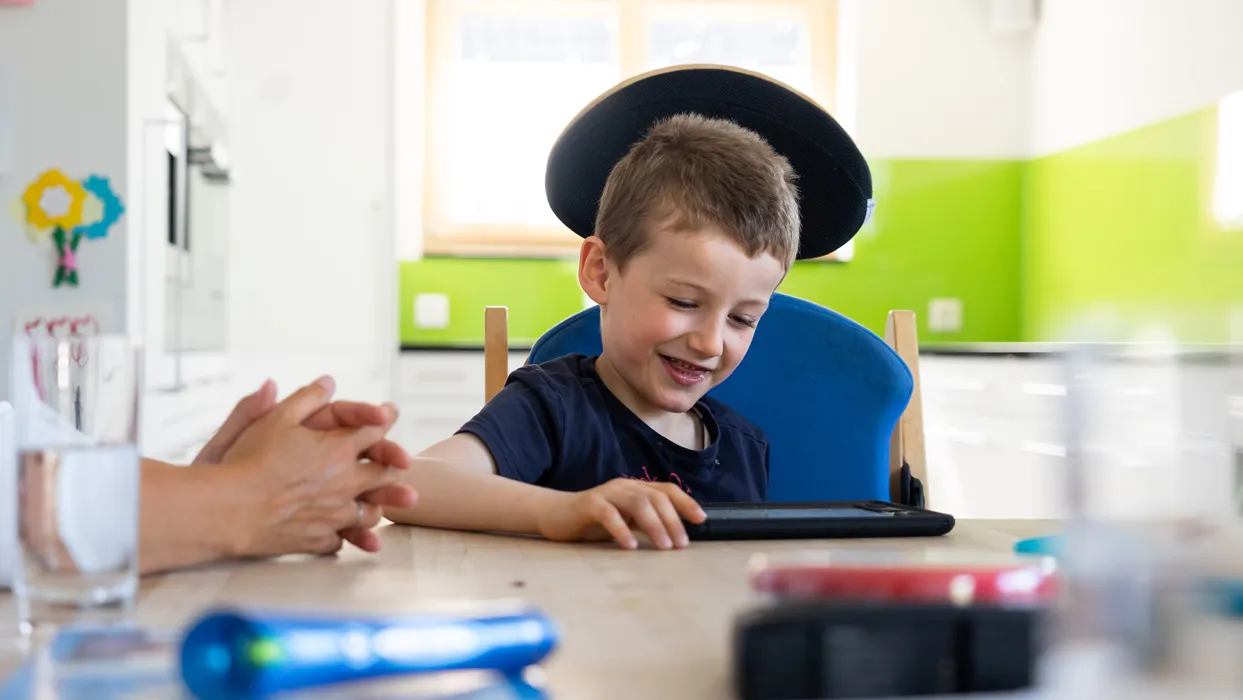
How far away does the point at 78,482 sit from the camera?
0.59 meters

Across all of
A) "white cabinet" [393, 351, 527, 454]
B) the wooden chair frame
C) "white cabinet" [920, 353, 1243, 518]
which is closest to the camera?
"white cabinet" [920, 353, 1243, 518]

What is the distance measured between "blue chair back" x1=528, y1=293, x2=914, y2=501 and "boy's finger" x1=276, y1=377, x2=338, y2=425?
0.82 metres

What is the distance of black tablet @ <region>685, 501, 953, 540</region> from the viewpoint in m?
0.91

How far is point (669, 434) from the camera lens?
4.69 ft

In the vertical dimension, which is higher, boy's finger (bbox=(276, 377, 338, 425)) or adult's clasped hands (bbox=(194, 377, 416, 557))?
boy's finger (bbox=(276, 377, 338, 425))

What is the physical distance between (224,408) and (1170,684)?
391 centimetres

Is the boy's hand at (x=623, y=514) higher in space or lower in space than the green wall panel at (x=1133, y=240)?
lower

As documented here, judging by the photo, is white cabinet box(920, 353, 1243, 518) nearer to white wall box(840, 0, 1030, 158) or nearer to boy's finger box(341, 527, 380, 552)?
boy's finger box(341, 527, 380, 552)

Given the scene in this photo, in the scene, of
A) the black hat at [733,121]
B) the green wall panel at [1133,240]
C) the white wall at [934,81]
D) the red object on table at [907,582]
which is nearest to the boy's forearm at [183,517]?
the red object on table at [907,582]

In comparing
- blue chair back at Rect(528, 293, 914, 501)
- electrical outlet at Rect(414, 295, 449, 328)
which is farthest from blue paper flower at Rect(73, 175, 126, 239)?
electrical outlet at Rect(414, 295, 449, 328)

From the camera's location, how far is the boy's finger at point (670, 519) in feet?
2.84

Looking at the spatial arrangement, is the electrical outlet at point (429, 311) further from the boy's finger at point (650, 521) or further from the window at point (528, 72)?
the boy's finger at point (650, 521)

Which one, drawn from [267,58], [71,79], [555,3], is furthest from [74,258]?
[555,3]

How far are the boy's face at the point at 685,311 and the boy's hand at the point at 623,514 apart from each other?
1.34ft
